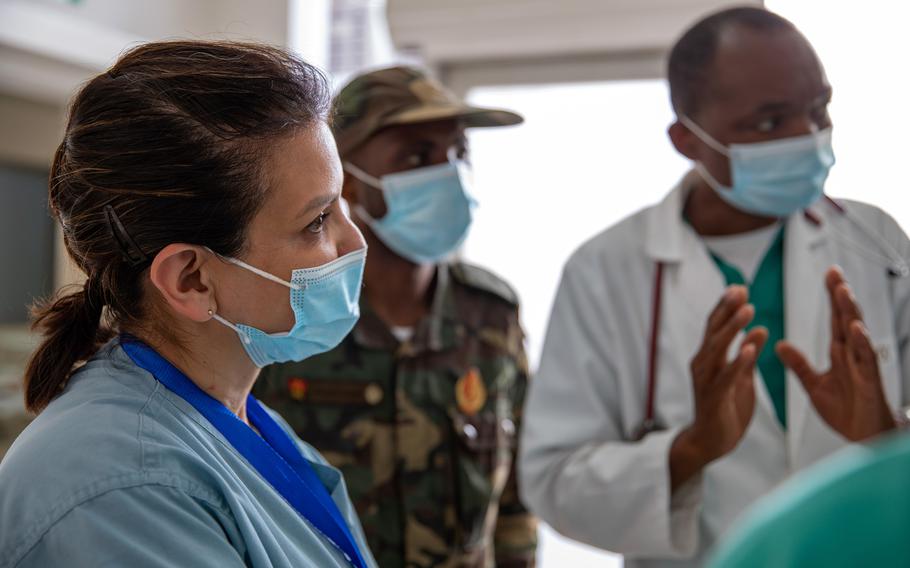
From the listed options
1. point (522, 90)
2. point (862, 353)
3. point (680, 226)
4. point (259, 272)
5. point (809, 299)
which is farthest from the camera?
point (522, 90)

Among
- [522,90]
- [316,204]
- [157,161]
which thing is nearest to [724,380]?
[316,204]

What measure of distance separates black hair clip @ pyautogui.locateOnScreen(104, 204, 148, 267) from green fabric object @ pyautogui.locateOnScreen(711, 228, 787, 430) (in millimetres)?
1026

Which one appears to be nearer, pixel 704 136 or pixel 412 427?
pixel 704 136

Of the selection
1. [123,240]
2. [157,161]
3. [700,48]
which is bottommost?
[123,240]

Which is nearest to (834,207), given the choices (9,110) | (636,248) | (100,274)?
(636,248)

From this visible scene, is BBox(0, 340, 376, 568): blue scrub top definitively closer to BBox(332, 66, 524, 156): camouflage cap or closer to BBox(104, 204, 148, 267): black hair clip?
BBox(104, 204, 148, 267): black hair clip

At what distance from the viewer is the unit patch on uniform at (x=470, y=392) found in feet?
6.59

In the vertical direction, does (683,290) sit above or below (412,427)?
above

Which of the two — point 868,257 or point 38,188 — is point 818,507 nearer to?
point 868,257

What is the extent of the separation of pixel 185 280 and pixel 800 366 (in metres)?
0.91

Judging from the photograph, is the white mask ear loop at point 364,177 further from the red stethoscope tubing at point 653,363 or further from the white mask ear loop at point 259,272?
the white mask ear loop at point 259,272

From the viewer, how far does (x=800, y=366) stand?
4.38 feet

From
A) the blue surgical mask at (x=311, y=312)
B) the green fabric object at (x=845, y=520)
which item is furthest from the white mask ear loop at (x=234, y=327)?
the green fabric object at (x=845, y=520)

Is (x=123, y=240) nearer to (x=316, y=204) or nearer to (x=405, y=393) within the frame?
(x=316, y=204)
